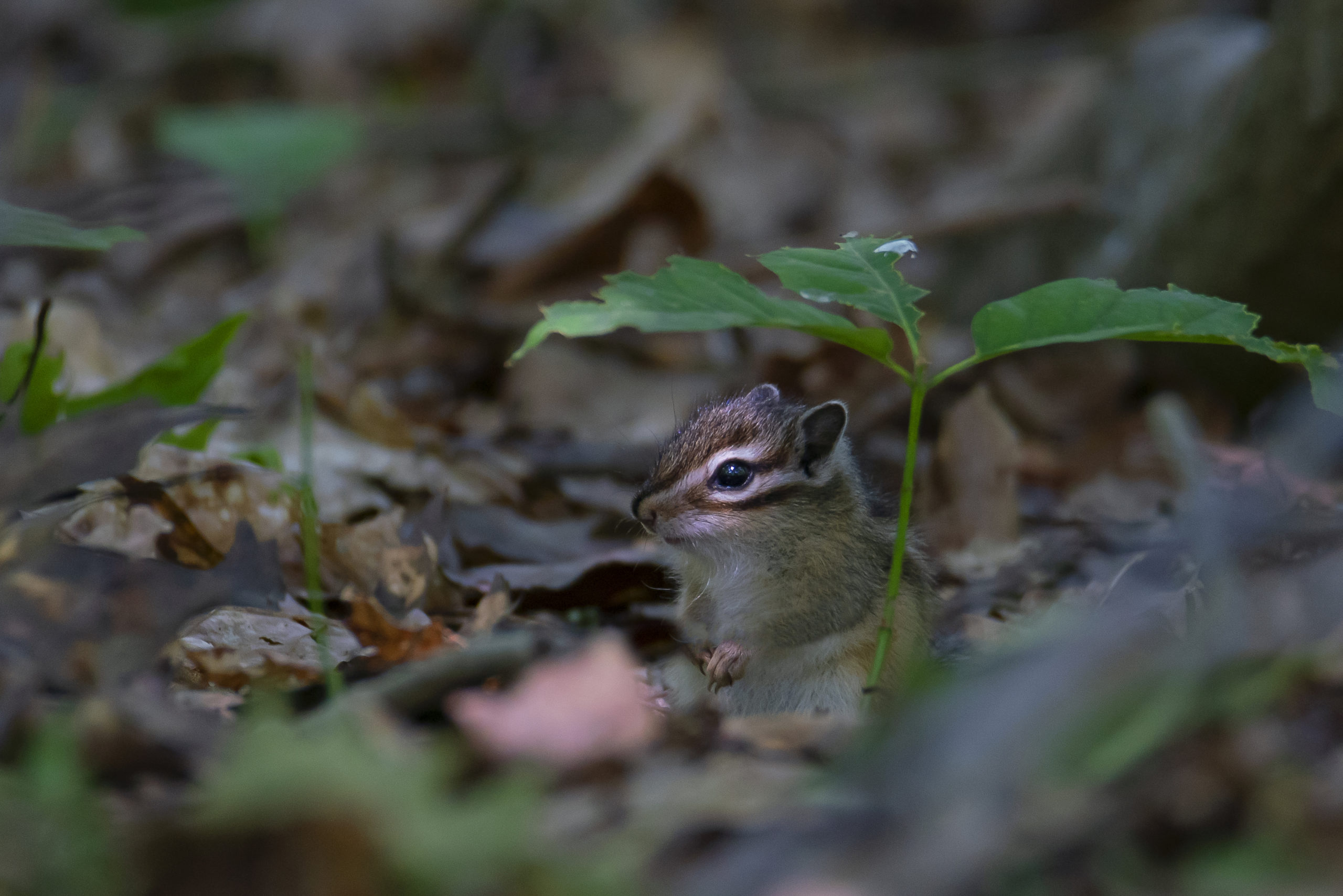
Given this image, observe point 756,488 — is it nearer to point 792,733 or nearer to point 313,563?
point 313,563

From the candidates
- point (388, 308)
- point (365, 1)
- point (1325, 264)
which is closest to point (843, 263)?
point (1325, 264)

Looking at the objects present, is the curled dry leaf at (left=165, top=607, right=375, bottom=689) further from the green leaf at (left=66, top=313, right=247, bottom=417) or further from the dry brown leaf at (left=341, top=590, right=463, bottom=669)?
the green leaf at (left=66, top=313, right=247, bottom=417)

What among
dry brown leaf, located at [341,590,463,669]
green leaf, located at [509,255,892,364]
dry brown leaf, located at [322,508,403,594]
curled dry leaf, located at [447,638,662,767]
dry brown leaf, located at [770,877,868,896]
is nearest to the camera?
dry brown leaf, located at [770,877,868,896]

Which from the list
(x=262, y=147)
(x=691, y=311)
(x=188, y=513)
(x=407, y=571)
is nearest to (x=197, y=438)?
(x=188, y=513)

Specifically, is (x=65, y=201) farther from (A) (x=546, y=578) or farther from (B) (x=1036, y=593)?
(B) (x=1036, y=593)

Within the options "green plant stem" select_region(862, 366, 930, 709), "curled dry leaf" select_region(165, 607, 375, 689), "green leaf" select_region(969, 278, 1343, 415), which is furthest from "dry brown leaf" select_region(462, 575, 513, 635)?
"green leaf" select_region(969, 278, 1343, 415)

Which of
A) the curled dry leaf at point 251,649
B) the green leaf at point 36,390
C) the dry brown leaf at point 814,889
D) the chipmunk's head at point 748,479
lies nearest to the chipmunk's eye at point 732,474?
the chipmunk's head at point 748,479
